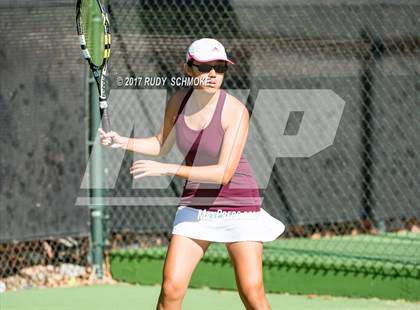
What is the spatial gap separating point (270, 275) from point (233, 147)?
2.90 metres

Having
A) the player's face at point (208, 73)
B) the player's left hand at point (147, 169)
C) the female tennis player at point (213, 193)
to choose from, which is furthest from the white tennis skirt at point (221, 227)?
the player's face at point (208, 73)

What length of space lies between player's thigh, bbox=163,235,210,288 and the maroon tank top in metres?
0.19

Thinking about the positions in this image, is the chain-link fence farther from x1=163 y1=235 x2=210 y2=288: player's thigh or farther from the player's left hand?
the player's left hand

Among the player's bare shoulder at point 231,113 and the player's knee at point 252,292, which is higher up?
the player's bare shoulder at point 231,113

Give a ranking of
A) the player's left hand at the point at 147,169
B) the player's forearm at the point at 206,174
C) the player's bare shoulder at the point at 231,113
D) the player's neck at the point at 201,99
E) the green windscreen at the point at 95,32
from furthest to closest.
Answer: the green windscreen at the point at 95,32 < the player's neck at the point at 201,99 < the player's bare shoulder at the point at 231,113 < the player's forearm at the point at 206,174 < the player's left hand at the point at 147,169

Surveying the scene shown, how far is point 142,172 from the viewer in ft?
15.9

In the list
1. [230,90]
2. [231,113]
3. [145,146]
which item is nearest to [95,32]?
[230,90]

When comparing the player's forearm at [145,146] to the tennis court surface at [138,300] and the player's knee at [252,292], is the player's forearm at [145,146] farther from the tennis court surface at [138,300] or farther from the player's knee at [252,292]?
the tennis court surface at [138,300]

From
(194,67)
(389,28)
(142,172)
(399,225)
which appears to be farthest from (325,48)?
(142,172)

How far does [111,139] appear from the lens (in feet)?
17.2

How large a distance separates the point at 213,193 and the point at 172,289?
53 centimetres

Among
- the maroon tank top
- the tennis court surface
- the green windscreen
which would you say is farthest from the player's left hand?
the green windscreen

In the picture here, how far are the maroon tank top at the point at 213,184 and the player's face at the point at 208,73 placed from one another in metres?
0.09

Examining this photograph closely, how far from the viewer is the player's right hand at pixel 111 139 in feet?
17.0
